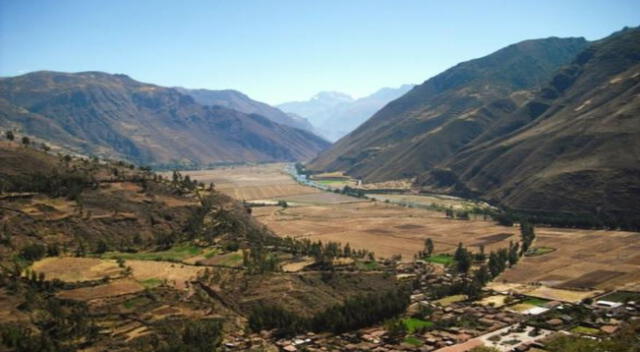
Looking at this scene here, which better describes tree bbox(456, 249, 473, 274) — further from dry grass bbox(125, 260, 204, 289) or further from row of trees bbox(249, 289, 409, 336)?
dry grass bbox(125, 260, 204, 289)

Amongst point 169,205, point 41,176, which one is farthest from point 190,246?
point 41,176

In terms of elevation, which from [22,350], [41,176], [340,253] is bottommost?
[22,350]

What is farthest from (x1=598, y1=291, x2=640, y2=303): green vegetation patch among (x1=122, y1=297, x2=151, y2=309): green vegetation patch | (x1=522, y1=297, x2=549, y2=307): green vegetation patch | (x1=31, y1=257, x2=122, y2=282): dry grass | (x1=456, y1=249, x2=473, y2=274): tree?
(x1=31, y1=257, x2=122, y2=282): dry grass

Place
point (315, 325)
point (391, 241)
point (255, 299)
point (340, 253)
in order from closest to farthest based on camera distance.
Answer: point (315, 325) → point (255, 299) → point (340, 253) → point (391, 241)

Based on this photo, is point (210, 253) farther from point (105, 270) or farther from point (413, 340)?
point (413, 340)

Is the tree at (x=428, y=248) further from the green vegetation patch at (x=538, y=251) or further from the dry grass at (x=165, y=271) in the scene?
the dry grass at (x=165, y=271)

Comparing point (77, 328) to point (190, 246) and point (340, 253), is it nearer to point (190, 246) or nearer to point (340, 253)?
point (190, 246)

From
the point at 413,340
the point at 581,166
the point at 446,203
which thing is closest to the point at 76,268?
the point at 413,340
